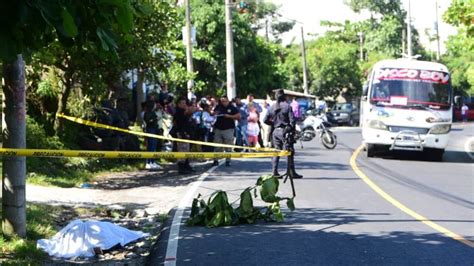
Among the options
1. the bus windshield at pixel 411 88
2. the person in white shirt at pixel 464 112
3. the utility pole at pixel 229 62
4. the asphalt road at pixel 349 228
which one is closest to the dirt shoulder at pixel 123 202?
the asphalt road at pixel 349 228

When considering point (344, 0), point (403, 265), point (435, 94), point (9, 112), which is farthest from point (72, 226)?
point (344, 0)

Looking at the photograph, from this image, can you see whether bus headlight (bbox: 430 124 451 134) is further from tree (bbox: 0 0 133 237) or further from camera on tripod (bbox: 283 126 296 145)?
tree (bbox: 0 0 133 237)

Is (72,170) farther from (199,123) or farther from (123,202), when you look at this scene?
(199,123)

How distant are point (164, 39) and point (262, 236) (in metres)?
7.66

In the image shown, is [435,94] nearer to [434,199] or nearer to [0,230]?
[434,199]

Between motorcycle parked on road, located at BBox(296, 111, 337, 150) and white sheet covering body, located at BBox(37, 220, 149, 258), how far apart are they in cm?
1387

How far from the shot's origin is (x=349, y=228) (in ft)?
26.9

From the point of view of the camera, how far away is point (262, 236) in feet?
25.5

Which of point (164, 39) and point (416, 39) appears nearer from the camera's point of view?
point (164, 39)

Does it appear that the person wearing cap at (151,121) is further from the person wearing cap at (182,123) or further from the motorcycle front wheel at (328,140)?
the motorcycle front wheel at (328,140)

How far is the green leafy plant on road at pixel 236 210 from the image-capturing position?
8.48 m

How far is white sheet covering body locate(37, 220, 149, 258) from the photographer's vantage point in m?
7.23

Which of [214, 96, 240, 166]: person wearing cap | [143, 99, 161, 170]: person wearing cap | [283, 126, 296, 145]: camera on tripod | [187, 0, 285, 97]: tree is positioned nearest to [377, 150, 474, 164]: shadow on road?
[214, 96, 240, 166]: person wearing cap

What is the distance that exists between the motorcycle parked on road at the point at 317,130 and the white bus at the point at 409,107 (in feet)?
12.0
